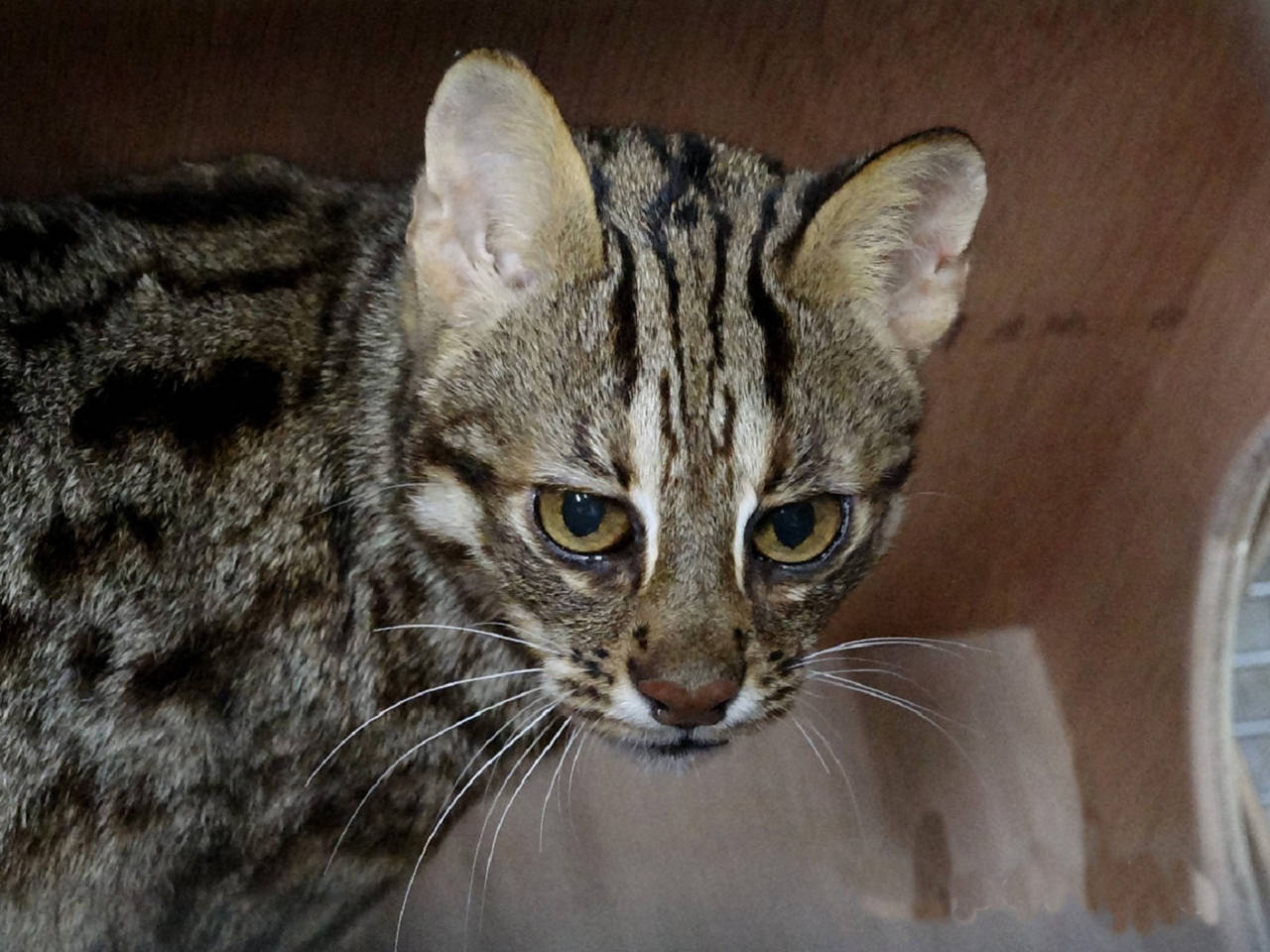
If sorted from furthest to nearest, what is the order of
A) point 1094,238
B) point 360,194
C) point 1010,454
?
1. point 1010,454
2. point 1094,238
3. point 360,194

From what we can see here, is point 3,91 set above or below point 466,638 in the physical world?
above

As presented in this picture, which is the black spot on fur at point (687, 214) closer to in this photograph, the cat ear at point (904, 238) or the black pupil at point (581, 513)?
the cat ear at point (904, 238)

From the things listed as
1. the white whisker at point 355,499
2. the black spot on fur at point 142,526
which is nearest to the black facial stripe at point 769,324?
the white whisker at point 355,499

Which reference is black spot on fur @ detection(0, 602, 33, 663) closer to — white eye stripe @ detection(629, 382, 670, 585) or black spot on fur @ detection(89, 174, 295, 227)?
black spot on fur @ detection(89, 174, 295, 227)

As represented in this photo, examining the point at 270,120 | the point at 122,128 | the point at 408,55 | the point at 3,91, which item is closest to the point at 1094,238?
the point at 408,55

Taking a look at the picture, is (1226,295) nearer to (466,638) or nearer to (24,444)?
(466,638)

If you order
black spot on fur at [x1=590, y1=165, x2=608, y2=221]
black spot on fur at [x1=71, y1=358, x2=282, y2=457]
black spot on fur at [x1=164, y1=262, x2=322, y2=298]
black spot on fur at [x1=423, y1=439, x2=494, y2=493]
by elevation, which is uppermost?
black spot on fur at [x1=590, y1=165, x2=608, y2=221]

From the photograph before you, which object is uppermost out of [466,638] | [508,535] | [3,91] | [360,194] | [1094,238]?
[3,91]

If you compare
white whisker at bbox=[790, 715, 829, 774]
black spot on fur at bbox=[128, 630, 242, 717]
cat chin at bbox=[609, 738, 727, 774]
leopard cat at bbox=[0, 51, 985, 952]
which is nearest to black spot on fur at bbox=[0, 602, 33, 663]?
leopard cat at bbox=[0, 51, 985, 952]
